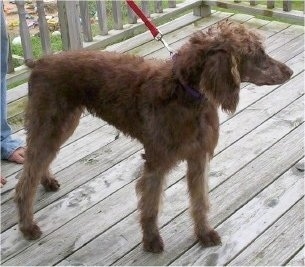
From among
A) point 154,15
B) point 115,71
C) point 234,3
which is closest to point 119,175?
point 115,71

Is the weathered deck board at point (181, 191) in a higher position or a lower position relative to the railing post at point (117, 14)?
lower

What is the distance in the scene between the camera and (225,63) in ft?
8.83

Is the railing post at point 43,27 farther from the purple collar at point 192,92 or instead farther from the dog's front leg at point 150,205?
the purple collar at point 192,92

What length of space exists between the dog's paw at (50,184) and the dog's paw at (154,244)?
0.84 m

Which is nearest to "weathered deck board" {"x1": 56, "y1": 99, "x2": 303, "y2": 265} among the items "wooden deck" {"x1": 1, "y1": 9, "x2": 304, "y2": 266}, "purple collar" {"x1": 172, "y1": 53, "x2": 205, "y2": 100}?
"wooden deck" {"x1": 1, "y1": 9, "x2": 304, "y2": 266}

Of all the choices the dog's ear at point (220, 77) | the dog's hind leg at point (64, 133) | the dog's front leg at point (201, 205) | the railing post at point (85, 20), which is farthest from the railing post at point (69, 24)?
the dog's ear at point (220, 77)

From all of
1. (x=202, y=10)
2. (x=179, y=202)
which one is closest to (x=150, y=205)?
(x=179, y=202)

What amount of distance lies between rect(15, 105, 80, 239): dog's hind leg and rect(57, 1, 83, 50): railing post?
2.06m

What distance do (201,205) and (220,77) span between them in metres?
0.87

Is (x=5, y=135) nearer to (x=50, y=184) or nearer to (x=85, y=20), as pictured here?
(x=50, y=184)

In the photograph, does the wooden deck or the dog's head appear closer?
the dog's head

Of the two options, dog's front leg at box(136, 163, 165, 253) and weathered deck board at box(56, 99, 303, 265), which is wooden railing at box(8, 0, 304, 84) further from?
dog's front leg at box(136, 163, 165, 253)

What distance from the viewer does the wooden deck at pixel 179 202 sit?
326 cm

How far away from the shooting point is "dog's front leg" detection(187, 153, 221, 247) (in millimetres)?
3209
